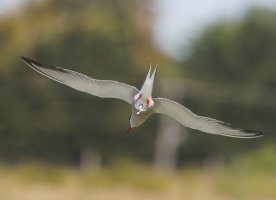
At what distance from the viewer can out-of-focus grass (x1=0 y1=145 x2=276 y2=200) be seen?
13.7 meters

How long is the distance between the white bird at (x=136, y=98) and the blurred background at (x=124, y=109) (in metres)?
9.18

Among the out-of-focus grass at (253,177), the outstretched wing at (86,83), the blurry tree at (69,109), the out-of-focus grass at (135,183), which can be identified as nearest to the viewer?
the outstretched wing at (86,83)

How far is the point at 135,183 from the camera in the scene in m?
15.9

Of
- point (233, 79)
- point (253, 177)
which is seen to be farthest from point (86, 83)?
point (233, 79)

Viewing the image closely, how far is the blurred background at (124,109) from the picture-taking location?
15.8m

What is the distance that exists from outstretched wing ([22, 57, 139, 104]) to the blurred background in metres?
9.32

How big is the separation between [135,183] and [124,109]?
5213mm

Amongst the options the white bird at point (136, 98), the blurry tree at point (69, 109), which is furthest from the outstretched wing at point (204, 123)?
the blurry tree at point (69, 109)

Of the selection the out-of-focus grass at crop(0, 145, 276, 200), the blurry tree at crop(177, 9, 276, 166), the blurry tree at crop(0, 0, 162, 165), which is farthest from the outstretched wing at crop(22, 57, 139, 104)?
the blurry tree at crop(177, 9, 276, 166)

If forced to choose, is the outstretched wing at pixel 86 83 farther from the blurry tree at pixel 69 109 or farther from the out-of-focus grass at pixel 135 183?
the blurry tree at pixel 69 109

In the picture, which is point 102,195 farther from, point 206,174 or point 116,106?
point 116,106

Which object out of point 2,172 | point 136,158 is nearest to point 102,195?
point 2,172

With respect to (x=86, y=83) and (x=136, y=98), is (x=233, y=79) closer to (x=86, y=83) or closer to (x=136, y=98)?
(x=86, y=83)

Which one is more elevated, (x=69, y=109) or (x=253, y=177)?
(x=69, y=109)
